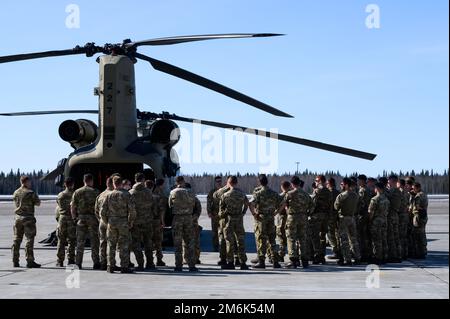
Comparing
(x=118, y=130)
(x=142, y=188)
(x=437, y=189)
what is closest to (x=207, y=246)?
(x=118, y=130)

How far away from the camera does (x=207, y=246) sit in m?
17.1

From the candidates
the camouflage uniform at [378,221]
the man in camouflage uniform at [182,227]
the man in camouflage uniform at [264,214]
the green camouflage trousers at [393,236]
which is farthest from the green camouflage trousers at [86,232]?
the green camouflage trousers at [393,236]

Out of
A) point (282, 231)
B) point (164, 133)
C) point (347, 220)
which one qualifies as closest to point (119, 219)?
point (282, 231)

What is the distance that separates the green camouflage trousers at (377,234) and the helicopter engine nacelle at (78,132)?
24.8 ft

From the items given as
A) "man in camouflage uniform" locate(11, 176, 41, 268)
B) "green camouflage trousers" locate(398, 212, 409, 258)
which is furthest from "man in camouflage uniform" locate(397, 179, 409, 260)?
"man in camouflage uniform" locate(11, 176, 41, 268)

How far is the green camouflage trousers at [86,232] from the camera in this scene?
11.7 m

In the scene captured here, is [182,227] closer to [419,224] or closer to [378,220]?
[378,220]

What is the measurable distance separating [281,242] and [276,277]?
2142 millimetres

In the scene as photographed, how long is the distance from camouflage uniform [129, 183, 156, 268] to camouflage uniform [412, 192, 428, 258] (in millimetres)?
5828

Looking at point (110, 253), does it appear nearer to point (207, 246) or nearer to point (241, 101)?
point (241, 101)

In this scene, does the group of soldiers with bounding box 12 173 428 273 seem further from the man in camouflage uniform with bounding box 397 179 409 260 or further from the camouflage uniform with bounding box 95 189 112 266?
the man in camouflage uniform with bounding box 397 179 409 260

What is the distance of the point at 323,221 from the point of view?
1270 cm

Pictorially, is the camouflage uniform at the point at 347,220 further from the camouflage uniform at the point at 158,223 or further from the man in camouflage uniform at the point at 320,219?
the camouflage uniform at the point at 158,223

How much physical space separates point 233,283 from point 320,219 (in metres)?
3.34
